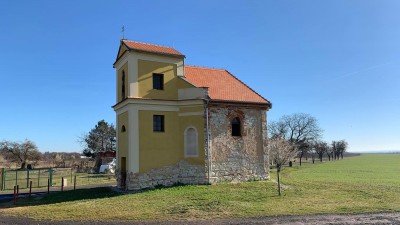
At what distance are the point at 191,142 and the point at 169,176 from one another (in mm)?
2713

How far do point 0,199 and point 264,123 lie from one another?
61.7ft

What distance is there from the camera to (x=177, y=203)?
16125 millimetres

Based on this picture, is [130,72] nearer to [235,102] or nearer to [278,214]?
[235,102]

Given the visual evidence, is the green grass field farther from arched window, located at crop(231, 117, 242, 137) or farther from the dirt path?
arched window, located at crop(231, 117, 242, 137)

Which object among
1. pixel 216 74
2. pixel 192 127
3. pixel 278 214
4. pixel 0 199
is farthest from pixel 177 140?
pixel 0 199

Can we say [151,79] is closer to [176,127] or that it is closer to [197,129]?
[176,127]

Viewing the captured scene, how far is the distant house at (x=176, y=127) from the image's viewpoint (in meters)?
21.0

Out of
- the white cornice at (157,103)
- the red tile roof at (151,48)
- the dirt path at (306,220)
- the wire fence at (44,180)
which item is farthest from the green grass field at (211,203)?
the red tile roof at (151,48)

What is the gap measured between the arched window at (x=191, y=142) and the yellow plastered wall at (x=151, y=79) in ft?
8.53

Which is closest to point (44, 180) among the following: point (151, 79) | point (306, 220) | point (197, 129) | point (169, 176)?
point (169, 176)

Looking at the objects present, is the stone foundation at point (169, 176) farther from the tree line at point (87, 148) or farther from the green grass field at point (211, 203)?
the tree line at point (87, 148)

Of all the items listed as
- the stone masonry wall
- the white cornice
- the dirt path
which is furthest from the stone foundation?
the dirt path

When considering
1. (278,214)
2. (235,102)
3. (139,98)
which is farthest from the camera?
(235,102)

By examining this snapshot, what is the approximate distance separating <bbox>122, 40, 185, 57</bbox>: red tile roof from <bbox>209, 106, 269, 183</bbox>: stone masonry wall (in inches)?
196
